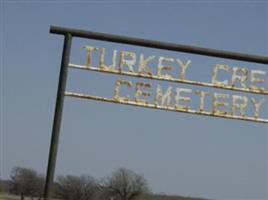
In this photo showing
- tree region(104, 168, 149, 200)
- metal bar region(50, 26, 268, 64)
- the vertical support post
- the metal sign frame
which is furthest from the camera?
tree region(104, 168, 149, 200)

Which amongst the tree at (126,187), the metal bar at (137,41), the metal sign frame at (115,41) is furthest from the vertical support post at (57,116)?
the tree at (126,187)

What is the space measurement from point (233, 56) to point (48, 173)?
3.41 metres

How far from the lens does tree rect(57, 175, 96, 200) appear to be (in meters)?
99.7

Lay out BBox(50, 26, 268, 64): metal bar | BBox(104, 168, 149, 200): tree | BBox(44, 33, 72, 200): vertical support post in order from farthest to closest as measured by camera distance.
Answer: BBox(104, 168, 149, 200): tree
BBox(50, 26, 268, 64): metal bar
BBox(44, 33, 72, 200): vertical support post

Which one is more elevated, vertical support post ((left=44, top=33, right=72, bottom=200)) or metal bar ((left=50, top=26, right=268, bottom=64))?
metal bar ((left=50, top=26, right=268, bottom=64))

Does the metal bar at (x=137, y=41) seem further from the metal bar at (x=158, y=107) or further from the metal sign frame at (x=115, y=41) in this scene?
the metal bar at (x=158, y=107)

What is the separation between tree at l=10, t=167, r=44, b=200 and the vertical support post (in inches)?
3866

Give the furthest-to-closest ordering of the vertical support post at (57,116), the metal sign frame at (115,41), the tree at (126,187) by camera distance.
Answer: the tree at (126,187) → the metal sign frame at (115,41) → the vertical support post at (57,116)

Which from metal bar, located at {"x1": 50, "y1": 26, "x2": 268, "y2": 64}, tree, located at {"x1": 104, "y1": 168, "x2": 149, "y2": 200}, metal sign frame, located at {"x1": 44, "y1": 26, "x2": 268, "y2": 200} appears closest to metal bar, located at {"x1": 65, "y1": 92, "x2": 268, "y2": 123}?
metal sign frame, located at {"x1": 44, "y1": 26, "x2": 268, "y2": 200}

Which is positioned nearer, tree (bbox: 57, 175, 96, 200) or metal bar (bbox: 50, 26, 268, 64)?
metal bar (bbox: 50, 26, 268, 64)

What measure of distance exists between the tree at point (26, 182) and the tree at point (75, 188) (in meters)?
5.62

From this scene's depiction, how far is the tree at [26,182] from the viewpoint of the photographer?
351ft

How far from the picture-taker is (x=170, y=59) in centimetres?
895

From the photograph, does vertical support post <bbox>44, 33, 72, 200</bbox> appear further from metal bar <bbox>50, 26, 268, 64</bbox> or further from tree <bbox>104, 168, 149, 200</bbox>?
tree <bbox>104, 168, 149, 200</bbox>
